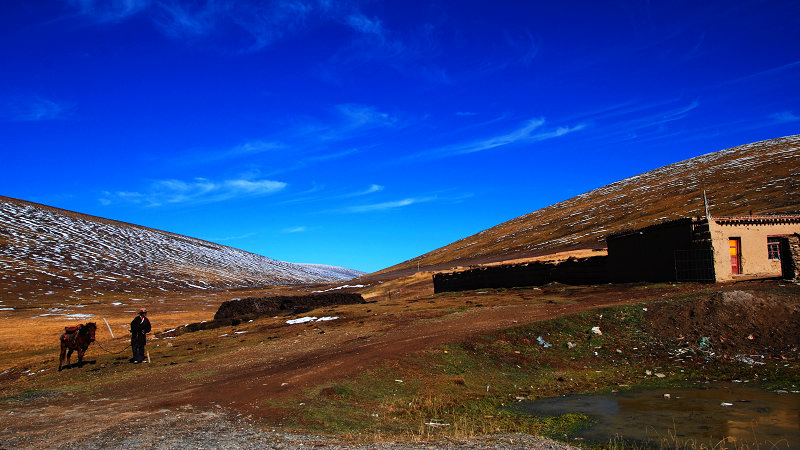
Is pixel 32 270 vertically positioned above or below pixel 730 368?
above

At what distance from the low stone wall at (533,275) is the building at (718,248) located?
429 centimetres

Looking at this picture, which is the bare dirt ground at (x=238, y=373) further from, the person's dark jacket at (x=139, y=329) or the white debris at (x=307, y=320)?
the person's dark jacket at (x=139, y=329)

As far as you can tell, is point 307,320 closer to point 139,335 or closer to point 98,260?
point 139,335

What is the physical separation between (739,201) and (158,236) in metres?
151

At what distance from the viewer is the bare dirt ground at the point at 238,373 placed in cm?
1107

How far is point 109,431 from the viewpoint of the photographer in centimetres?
1120

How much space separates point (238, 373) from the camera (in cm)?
1856

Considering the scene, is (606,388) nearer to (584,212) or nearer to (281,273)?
(584,212)

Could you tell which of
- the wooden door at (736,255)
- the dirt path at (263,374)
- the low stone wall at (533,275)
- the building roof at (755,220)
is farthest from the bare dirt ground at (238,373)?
the building roof at (755,220)

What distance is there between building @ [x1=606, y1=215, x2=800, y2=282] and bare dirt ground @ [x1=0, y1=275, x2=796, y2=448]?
2123 mm

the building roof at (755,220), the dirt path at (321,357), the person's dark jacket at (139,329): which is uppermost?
the building roof at (755,220)

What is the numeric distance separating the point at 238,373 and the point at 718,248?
26862mm

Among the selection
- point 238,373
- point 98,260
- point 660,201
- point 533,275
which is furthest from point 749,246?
point 98,260

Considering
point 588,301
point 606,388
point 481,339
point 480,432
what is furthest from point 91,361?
point 588,301
